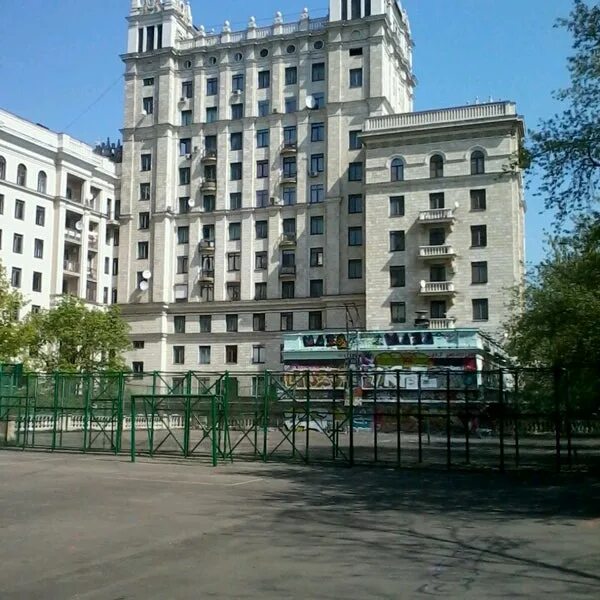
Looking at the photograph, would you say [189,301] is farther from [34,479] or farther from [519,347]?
[34,479]

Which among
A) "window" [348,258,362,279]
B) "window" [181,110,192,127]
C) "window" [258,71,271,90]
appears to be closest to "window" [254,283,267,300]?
"window" [348,258,362,279]

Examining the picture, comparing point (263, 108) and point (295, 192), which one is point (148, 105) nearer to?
point (263, 108)

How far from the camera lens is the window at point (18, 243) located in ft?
196

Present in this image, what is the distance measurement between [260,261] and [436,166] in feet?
55.0

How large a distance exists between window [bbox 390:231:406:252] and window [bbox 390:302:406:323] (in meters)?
4.04

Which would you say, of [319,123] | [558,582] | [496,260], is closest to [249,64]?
[319,123]

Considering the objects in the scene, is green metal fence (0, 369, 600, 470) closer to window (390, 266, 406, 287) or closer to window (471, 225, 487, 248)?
window (390, 266, 406, 287)

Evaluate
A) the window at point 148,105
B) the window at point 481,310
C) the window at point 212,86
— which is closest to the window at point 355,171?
the window at point 481,310

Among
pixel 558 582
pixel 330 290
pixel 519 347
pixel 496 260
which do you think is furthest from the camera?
pixel 330 290

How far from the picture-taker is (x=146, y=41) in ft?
226

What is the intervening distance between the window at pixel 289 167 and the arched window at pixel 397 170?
9.77m

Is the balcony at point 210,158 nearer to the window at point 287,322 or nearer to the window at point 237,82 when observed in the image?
the window at point 237,82

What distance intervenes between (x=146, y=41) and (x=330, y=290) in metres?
29.7

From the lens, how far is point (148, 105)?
224ft
